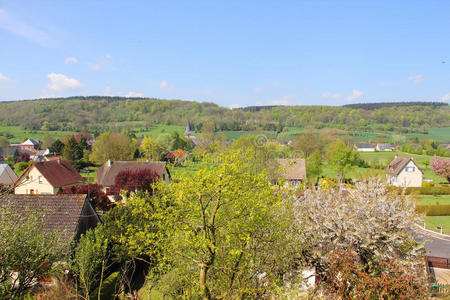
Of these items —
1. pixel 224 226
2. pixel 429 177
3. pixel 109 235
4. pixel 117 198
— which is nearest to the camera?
pixel 224 226

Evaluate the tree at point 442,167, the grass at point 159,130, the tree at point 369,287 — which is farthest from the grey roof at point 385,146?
the tree at point 369,287

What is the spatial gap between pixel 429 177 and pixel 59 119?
129211 millimetres

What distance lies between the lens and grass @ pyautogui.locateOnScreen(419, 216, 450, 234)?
2675 cm

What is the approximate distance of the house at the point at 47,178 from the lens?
32125 millimetres

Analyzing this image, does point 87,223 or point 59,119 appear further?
point 59,119

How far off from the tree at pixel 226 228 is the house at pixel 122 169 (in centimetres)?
2658

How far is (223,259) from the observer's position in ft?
26.4

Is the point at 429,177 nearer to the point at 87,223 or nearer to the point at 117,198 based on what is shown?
the point at 117,198

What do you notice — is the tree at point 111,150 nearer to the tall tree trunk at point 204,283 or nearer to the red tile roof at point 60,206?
the red tile roof at point 60,206

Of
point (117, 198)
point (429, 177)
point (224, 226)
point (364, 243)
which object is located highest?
point (224, 226)

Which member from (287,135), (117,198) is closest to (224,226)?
(117,198)

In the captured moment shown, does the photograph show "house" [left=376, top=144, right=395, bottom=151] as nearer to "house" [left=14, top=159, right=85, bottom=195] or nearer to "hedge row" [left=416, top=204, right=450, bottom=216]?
"hedge row" [left=416, top=204, right=450, bottom=216]

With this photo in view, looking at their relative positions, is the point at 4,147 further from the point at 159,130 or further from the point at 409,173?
the point at 409,173

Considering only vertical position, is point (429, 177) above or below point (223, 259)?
below
